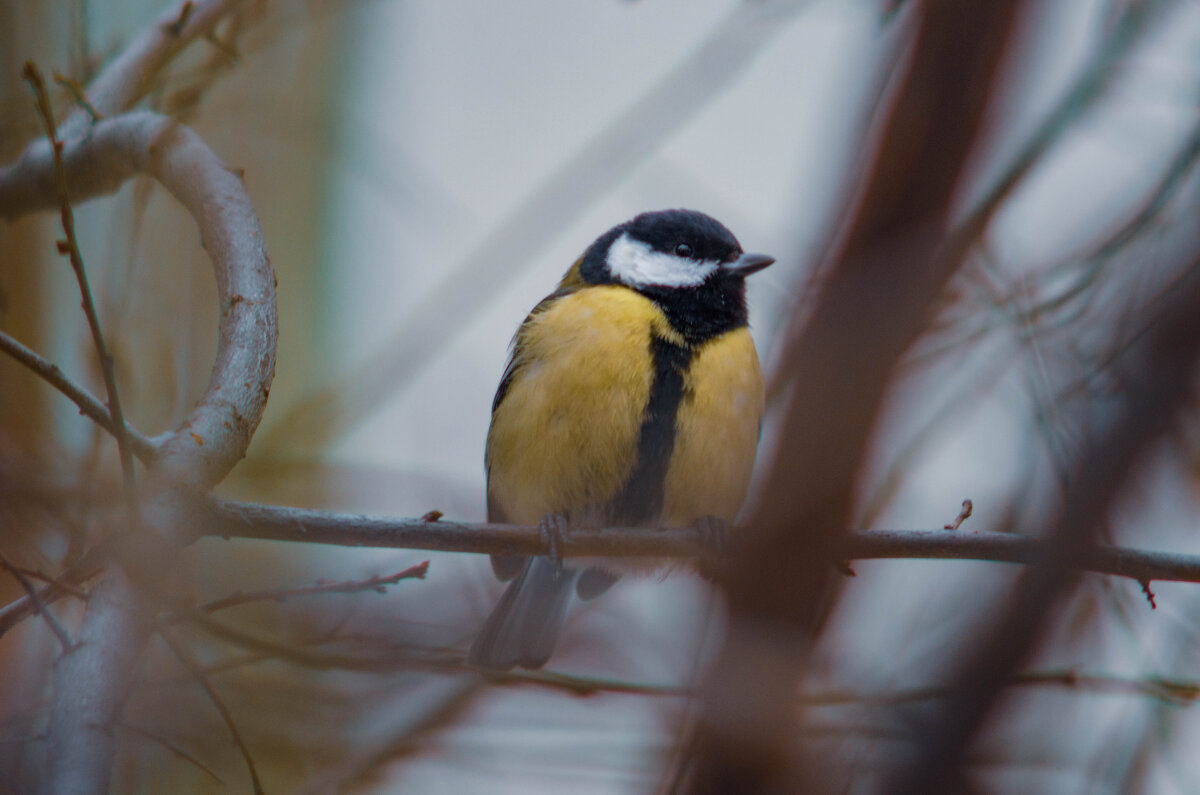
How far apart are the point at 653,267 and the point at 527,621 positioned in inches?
46.9

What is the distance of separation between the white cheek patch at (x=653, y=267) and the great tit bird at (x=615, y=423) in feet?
0.04

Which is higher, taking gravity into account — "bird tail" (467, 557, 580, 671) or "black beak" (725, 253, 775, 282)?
"black beak" (725, 253, 775, 282)

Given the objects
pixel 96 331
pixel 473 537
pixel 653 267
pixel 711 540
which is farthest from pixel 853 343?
pixel 653 267

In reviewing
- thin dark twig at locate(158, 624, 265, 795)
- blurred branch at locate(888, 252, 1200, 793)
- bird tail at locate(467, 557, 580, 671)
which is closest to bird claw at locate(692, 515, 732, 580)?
bird tail at locate(467, 557, 580, 671)

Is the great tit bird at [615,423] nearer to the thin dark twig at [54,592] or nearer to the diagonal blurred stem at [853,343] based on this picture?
the thin dark twig at [54,592]

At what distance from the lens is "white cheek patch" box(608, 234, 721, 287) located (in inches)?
127

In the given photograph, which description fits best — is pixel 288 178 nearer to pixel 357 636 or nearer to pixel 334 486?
pixel 334 486

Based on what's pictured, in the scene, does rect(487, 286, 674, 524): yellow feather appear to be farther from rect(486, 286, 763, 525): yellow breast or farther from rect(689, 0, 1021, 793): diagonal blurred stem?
rect(689, 0, 1021, 793): diagonal blurred stem

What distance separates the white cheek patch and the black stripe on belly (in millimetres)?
375

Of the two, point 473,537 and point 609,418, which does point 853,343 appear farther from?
point 609,418

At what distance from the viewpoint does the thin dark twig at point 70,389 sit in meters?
1.53

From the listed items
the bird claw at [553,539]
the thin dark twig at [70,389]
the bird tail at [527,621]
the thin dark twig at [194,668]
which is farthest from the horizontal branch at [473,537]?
the bird tail at [527,621]

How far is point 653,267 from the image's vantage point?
3.33m

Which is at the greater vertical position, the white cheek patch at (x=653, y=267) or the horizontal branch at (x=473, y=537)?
the white cheek patch at (x=653, y=267)
